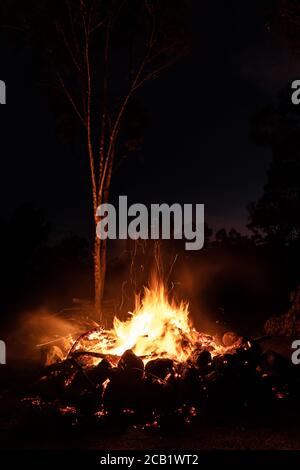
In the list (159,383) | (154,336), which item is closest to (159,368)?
(159,383)

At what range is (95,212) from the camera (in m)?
9.32

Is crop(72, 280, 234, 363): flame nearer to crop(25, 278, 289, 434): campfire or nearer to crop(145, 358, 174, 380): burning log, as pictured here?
crop(25, 278, 289, 434): campfire

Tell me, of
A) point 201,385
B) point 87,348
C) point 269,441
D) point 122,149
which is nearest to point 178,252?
point 122,149

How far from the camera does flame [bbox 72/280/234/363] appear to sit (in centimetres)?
571

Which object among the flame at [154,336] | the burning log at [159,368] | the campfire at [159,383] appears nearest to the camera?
the campfire at [159,383]

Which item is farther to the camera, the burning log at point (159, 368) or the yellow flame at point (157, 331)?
the yellow flame at point (157, 331)

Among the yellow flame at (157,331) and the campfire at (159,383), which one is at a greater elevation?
the yellow flame at (157,331)

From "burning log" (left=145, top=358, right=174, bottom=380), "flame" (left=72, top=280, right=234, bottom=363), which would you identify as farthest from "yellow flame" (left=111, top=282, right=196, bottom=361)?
"burning log" (left=145, top=358, right=174, bottom=380)

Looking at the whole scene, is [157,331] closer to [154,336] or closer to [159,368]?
[154,336]

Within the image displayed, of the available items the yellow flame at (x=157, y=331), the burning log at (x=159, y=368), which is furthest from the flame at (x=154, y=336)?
the burning log at (x=159, y=368)

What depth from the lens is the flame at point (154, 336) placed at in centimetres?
571

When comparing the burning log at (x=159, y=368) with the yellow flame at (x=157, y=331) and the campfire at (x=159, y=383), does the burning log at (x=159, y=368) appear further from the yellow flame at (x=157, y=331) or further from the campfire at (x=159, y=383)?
the yellow flame at (x=157, y=331)

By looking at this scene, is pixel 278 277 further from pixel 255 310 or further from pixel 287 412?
pixel 287 412
